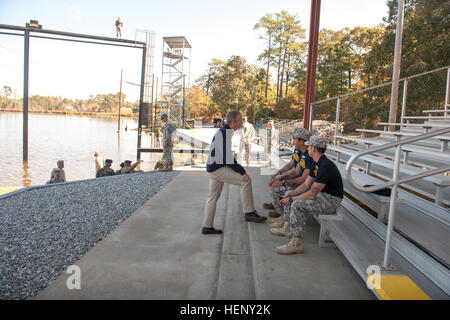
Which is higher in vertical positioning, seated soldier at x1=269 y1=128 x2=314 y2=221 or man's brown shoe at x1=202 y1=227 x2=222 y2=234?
seated soldier at x1=269 y1=128 x2=314 y2=221

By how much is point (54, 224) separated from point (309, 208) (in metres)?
3.81

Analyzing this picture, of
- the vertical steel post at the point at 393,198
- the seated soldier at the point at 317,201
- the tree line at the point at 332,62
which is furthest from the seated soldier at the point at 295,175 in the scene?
the tree line at the point at 332,62

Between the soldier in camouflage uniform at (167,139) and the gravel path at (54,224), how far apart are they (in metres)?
1.75

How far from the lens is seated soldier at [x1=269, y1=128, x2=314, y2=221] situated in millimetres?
4324

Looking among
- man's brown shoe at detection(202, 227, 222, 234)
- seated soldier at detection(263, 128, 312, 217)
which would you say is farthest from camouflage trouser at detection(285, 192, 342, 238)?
man's brown shoe at detection(202, 227, 222, 234)

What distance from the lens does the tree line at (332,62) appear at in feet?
68.6

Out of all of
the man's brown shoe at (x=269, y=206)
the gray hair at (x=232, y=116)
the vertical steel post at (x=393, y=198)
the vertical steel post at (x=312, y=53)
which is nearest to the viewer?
the vertical steel post at (x=393, y=198)

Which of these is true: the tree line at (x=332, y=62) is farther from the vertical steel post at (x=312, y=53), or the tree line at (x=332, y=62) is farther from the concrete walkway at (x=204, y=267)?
the concrete walkway at (x=204, y=267)

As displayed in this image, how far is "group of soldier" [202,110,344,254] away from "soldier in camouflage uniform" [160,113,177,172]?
16.5 ft

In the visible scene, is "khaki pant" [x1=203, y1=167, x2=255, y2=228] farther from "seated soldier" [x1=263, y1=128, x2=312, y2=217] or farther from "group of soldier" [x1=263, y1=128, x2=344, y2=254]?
"group of soldier" [x1=263, y1=128, x2=344, y2=254]

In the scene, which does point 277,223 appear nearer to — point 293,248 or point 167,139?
point 293,248

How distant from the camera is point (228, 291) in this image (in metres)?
2.85

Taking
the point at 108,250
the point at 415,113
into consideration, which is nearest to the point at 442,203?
the point at 108,250
